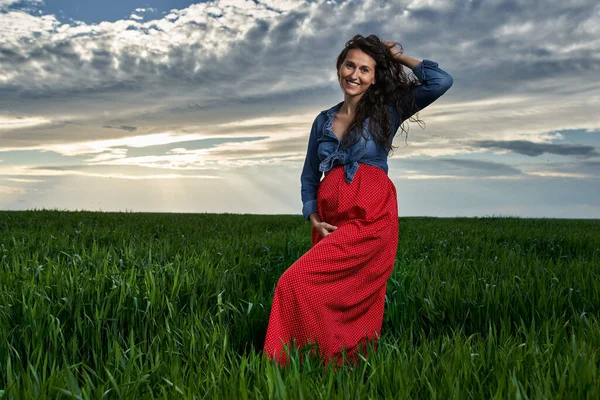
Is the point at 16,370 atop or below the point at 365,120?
below

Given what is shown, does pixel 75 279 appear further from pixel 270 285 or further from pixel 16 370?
pixel 270 285

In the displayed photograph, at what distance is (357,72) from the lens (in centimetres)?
471

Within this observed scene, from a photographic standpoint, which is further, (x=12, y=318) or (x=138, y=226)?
(x=138, y=226)

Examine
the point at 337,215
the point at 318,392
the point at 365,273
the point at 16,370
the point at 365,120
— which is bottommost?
the point at 16,370

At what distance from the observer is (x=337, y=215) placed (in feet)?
14.7

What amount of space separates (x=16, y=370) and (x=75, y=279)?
4.58ft

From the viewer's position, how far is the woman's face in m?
4.73

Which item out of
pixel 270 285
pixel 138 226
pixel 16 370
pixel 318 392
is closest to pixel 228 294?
pixel 270 285

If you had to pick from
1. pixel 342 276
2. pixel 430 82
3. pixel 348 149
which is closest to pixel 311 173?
pixel 348 149

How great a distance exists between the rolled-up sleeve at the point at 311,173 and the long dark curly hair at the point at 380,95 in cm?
40

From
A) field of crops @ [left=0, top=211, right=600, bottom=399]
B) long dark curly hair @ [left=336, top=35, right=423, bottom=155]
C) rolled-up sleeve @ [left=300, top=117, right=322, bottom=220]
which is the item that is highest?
long dark curly hair @ [left=336, top=35, right=423, bottom=155]

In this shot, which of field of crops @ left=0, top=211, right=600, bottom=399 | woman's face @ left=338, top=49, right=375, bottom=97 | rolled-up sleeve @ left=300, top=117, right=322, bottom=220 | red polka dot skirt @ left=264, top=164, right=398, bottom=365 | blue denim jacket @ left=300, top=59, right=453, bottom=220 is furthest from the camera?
rolled-up sleeve @ left=300, top=117, right=322, bottom=220

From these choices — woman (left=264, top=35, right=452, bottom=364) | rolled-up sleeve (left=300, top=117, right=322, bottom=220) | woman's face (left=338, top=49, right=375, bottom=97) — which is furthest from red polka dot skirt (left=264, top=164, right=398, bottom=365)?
woman's face (left=338, top=49, right=375, bottom=97)

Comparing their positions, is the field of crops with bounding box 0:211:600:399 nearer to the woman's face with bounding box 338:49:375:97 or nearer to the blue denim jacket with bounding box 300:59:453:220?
the blue denim jacket with bounding box 300:59:453:220
